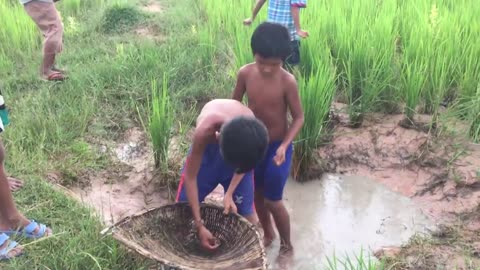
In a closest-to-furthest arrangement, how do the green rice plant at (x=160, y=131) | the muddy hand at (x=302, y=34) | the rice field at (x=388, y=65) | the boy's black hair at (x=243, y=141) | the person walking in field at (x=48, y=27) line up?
the boy's black hair at (x=243, y=141), the green rice plant at (x=160, y=131), the rice field at (x=388, y=65), the muddy hand at (x=302, y=34), the person walking in field at (x=48, y=27)

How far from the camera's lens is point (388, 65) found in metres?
3.77

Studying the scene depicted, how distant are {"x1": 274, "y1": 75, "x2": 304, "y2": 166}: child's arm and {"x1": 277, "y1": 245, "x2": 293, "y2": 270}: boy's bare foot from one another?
0.67 m

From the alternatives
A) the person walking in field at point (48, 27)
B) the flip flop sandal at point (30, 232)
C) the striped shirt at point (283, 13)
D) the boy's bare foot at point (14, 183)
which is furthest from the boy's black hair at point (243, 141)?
the person walking in field at point (48, 27)

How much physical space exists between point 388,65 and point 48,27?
274 cm

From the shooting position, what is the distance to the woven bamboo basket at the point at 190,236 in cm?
227

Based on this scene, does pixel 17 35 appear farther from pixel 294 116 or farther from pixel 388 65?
pixel 294 116

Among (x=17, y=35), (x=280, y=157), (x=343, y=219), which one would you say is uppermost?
(x=17, y=35)

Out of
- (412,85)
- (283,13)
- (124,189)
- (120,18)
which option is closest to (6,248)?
(124,189)

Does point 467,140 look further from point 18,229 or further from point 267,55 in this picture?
point 18,229

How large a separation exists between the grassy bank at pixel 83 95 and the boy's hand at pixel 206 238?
29 cm

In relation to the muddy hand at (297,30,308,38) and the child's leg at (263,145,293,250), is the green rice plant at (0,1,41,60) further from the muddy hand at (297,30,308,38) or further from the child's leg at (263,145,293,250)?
the child's leg at (263,145,293,250)

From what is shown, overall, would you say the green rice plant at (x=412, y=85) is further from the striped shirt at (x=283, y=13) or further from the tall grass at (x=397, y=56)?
the striped shirt at (x=283, y=13)

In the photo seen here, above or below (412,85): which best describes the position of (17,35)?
above

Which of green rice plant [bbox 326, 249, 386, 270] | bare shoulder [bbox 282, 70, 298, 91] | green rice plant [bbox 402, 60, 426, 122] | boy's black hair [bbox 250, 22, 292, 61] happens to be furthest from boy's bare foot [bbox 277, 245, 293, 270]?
green rice plant [bbox 402, 60, 426, 122]
